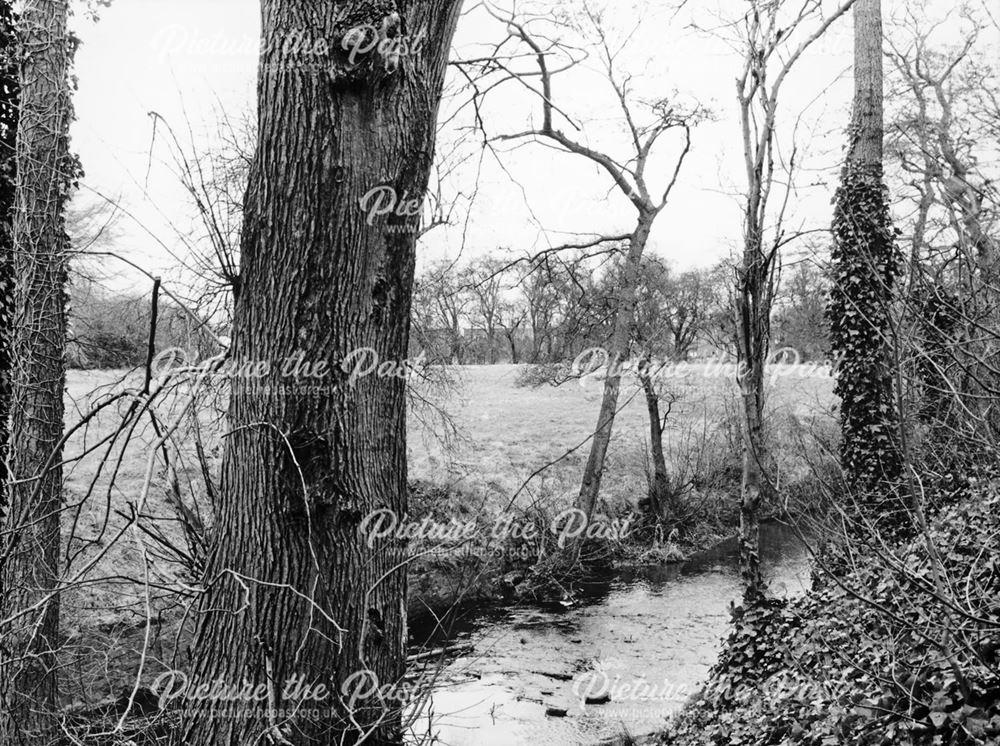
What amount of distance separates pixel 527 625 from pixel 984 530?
7.53 m

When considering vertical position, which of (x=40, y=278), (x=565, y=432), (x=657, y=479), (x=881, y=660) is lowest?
(x=657, y=479)

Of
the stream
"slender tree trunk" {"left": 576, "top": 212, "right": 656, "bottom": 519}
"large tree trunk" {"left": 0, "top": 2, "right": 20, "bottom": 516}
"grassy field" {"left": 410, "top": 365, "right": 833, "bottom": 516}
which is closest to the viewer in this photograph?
"large tree trunk" {"left": 0, "top": 2, "right": 20, "bottom": 516}

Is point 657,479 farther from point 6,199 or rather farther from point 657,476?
point 6,199

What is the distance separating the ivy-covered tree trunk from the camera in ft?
34.1

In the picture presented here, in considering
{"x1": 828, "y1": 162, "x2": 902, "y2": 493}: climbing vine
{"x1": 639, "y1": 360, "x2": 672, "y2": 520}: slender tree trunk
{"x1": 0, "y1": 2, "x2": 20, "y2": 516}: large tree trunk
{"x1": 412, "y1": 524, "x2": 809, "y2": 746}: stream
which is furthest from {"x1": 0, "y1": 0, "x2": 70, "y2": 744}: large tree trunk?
{"x1": 639, "y1": 360, "x2": 672, "y2": 520}: slender tree trunk

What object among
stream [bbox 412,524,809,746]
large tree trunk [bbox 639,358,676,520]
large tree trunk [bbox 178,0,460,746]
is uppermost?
large tree trunk [bbox 178,0,460,746]

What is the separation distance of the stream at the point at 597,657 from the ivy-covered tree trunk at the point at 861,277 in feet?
7.02

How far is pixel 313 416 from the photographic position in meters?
2.60

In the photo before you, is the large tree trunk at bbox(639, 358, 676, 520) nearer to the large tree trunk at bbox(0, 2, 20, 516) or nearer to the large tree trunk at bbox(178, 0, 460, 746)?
the large tree trunk at bbox(0, 2, 20, 516)

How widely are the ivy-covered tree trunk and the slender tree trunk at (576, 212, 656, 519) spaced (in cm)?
462

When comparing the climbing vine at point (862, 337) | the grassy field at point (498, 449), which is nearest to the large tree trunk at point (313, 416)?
the grassy field at point (498, 449)

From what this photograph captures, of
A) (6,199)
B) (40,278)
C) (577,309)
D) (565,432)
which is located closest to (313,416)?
(6,199)

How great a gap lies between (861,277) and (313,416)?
10.5 m

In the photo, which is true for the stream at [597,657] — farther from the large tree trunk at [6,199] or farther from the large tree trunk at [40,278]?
the large tree trunk at [6,199]
